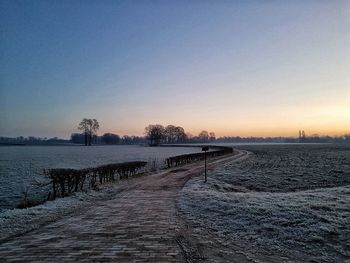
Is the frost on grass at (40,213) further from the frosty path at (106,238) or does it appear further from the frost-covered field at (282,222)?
the frost-covered field at (282,222)

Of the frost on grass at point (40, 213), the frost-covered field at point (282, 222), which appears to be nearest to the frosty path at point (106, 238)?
the frost on grass at point (40, 213)

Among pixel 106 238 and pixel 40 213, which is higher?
pixel 106 238

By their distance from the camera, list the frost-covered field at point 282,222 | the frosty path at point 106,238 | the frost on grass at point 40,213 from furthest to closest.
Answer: the frost on grass at point 40,213 → the frost-covered field at point 282,222 → the frosty path at point 106,238

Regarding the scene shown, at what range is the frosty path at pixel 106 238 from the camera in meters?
6.95

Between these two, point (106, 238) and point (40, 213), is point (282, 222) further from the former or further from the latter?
point (40, 213)

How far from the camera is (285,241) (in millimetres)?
8180

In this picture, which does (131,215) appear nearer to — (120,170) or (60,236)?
(60,236)

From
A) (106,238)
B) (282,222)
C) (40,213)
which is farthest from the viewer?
(40,213)

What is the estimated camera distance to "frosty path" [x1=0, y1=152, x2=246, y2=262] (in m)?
6.95

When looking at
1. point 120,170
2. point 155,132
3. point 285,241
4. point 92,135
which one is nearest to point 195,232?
point 285,241

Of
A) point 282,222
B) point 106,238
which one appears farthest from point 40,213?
point 282,222

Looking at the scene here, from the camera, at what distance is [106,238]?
27.3 ft

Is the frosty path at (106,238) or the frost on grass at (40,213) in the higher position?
the frosty path at (106,238)

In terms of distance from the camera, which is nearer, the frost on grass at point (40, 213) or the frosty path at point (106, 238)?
the frosty path at point (106, 238)
